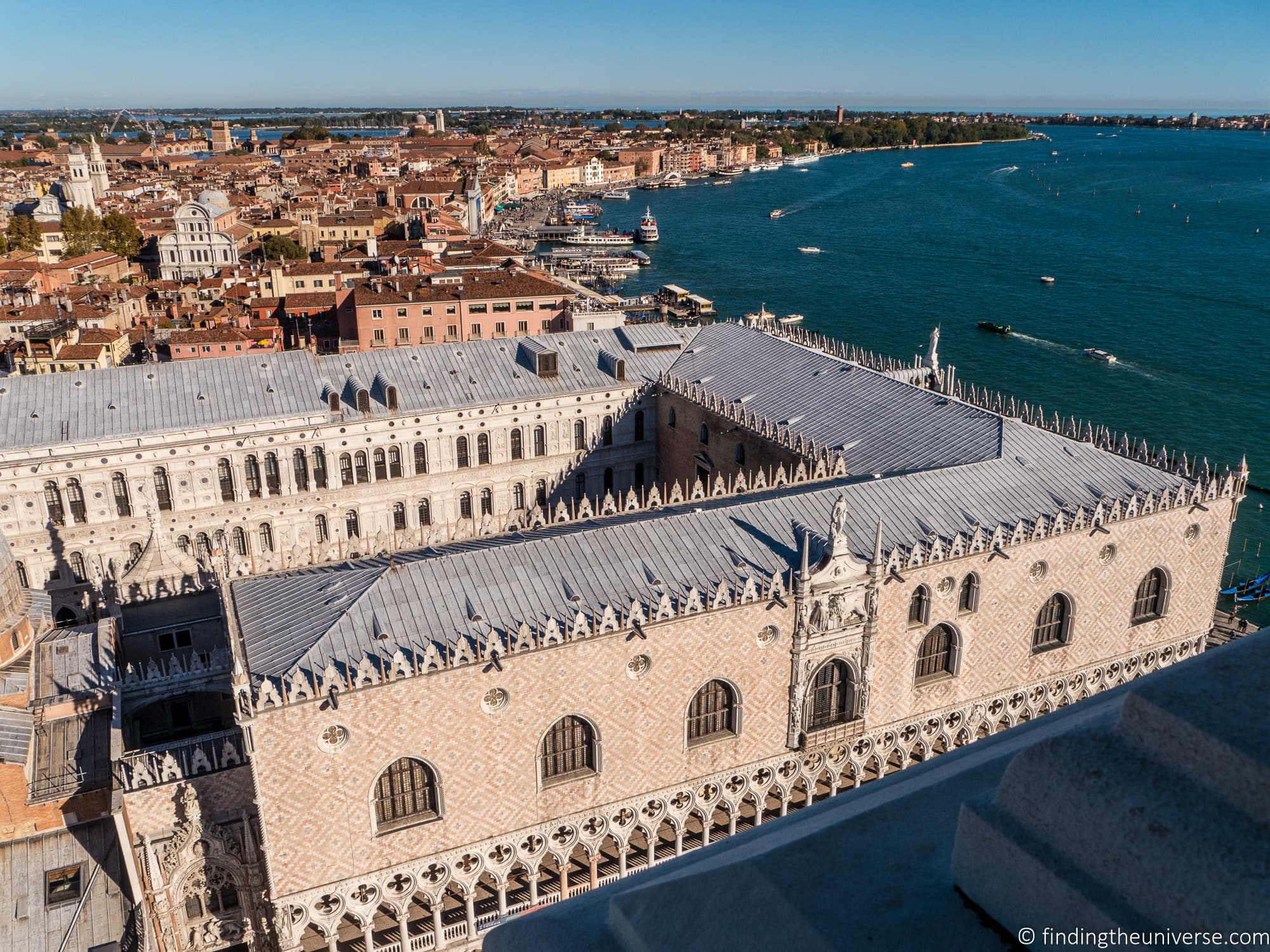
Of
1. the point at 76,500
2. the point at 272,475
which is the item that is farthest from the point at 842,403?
the point at 76,500

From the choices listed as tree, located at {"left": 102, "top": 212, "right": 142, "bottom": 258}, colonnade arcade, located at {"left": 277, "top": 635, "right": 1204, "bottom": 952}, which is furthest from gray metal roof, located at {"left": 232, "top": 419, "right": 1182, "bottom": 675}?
tree, located at {"left": 102, "top": 212, "right": 142, "bottom": 258}

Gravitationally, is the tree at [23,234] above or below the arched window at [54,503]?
above

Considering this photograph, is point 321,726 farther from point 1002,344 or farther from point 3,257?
point 3,257

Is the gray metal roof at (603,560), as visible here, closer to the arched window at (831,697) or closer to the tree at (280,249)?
the arched window at (831,697)

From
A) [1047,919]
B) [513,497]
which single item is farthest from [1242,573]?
[1047,919]

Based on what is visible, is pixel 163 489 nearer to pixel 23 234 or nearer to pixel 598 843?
pixel 598 843

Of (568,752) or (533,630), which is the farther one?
(568,752)

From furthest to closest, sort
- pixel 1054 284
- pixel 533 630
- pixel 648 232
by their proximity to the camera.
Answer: pixel 648 232 → pixel 1054 284 → pixel 533 630

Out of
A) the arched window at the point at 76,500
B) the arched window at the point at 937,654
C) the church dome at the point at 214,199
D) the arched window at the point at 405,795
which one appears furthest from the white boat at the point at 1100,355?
the church dome at the point at 214,199
